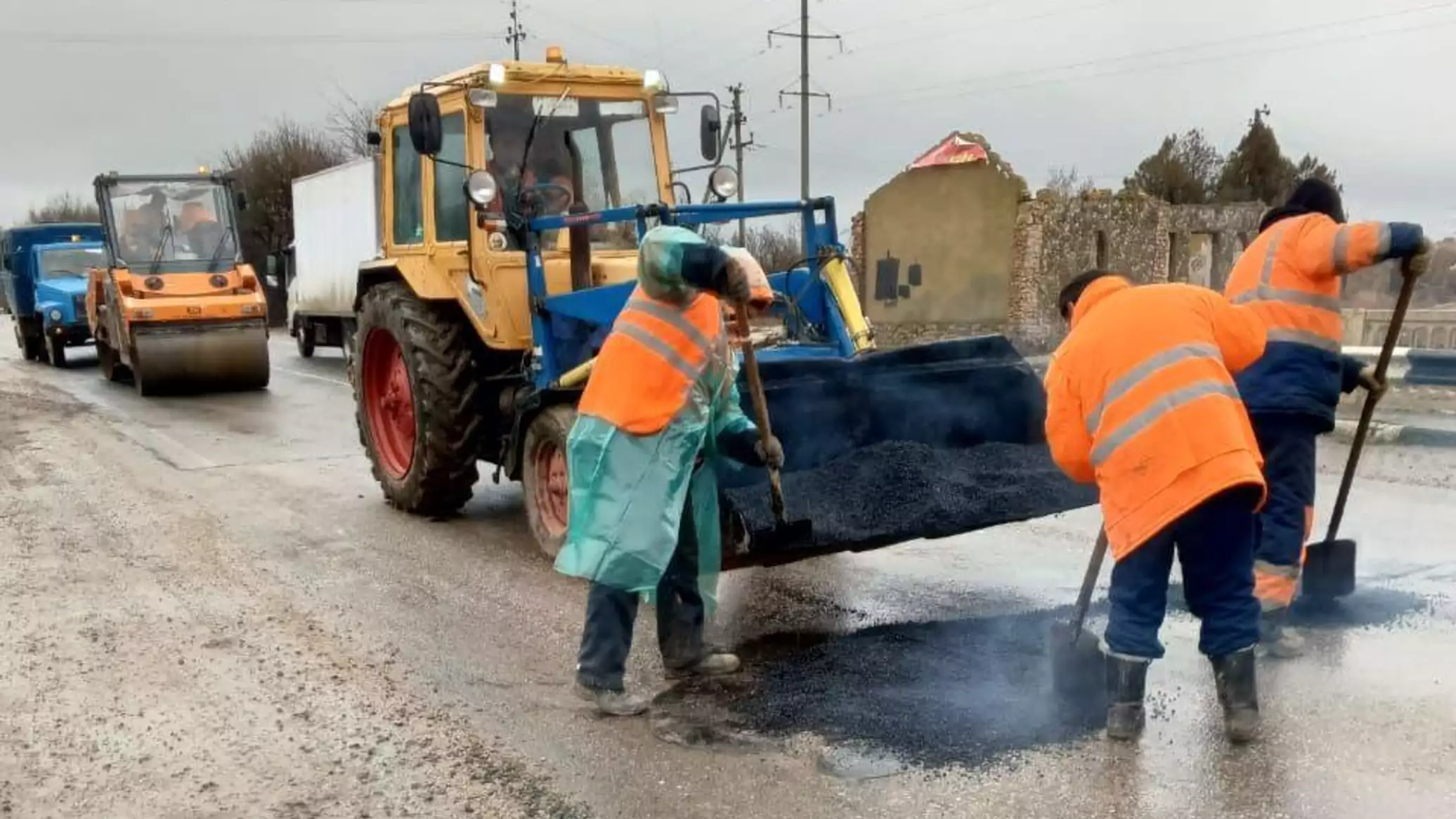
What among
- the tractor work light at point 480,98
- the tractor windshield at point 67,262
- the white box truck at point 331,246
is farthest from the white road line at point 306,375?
the tractor work light at point 480,98

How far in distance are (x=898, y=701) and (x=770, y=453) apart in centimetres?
94

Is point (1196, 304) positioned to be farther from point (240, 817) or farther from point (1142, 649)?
point (240, 817)

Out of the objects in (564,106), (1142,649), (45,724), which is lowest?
(45,724)

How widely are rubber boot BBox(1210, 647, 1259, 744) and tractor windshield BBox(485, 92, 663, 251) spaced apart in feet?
13.8

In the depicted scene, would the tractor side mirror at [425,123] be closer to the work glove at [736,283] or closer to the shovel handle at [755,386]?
the shovel handle at [755,386]

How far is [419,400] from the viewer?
7.26 metres

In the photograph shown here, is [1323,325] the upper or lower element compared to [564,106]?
lower

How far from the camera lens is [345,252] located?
19.4 meters

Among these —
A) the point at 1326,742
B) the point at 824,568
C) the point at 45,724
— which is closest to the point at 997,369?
the point at 824,568

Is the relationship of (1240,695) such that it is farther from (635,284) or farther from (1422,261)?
(635,284)

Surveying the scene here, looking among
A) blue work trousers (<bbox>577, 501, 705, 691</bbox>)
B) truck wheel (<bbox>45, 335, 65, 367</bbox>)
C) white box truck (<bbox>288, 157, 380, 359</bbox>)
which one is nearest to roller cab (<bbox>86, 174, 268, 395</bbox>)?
white box truck (<bbox>288, 157, 380, 359</bbox>)

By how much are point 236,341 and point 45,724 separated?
1127cm

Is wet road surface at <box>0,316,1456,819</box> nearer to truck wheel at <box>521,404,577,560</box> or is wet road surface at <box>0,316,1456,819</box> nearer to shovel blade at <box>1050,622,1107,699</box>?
shovel blade at <box>1050,622,1107,699</box>

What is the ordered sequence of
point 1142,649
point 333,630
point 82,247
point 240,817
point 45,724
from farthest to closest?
point 82,247
point 333,630
point 45,724
point 1142,649
point 240,817
